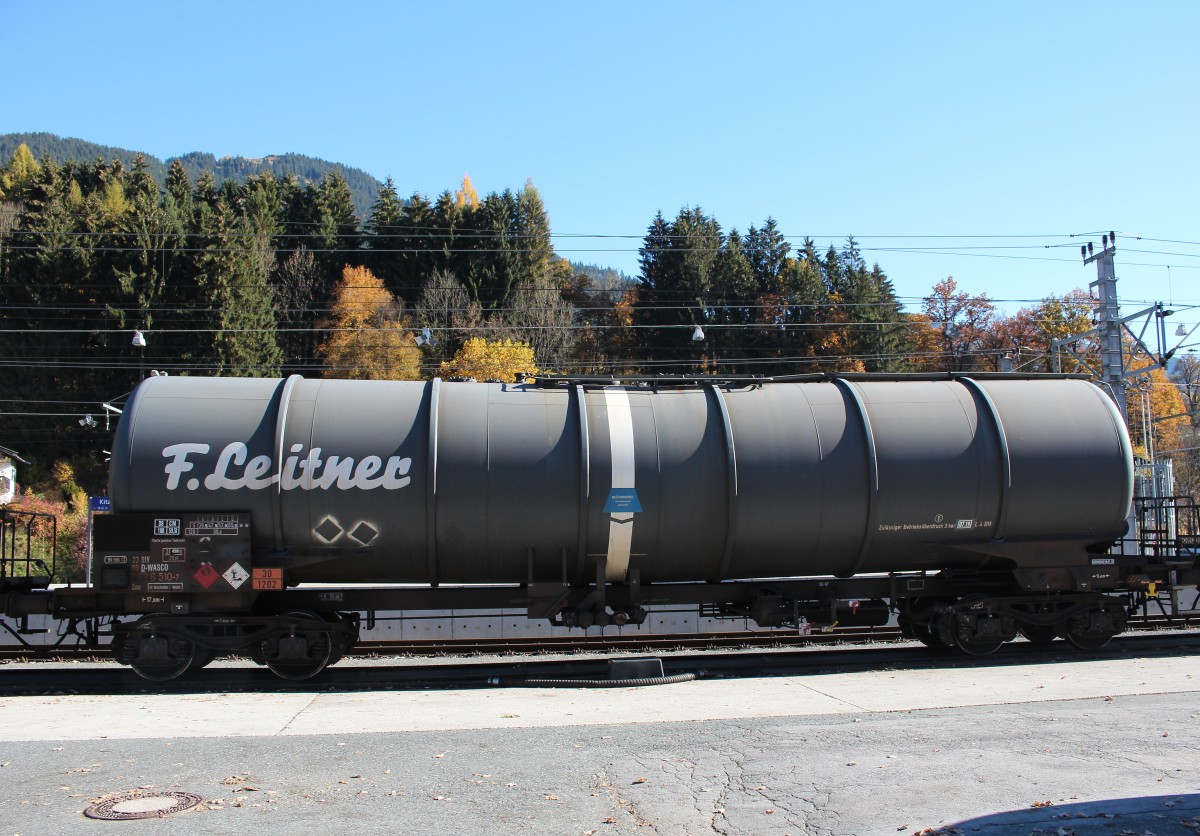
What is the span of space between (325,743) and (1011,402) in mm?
10394

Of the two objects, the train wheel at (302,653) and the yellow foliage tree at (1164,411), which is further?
the yellow foliage tree at (1164,411)

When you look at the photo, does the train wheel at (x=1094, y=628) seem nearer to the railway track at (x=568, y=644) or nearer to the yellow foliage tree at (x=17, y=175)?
the railway track at (x=568, y=644)

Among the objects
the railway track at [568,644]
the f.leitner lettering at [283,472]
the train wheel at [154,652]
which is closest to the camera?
the f.leitner lettering at [283,472]

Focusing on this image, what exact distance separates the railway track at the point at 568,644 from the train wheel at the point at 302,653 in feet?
5.39

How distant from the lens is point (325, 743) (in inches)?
328

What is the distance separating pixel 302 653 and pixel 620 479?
4.72 meters

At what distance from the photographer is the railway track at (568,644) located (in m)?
14.1

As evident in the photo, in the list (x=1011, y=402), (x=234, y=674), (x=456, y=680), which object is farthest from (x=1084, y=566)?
(x=234, y=674)

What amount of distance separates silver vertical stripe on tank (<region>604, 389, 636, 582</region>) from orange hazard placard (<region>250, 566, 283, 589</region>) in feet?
13.7

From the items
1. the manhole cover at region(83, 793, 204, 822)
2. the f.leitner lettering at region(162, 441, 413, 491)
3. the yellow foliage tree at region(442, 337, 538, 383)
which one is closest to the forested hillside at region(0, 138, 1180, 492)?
the yellow foliage tree at region(442, 337, 538, 383)

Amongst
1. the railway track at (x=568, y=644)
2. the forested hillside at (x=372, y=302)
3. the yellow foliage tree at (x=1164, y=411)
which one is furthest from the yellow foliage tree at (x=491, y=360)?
the yellow foliage tree at (x=1164, y=411)

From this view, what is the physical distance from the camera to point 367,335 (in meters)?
51.9

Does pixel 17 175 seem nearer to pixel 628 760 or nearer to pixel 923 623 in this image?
pixel 923 623

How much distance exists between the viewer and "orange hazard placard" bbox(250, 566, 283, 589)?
11.5 m
